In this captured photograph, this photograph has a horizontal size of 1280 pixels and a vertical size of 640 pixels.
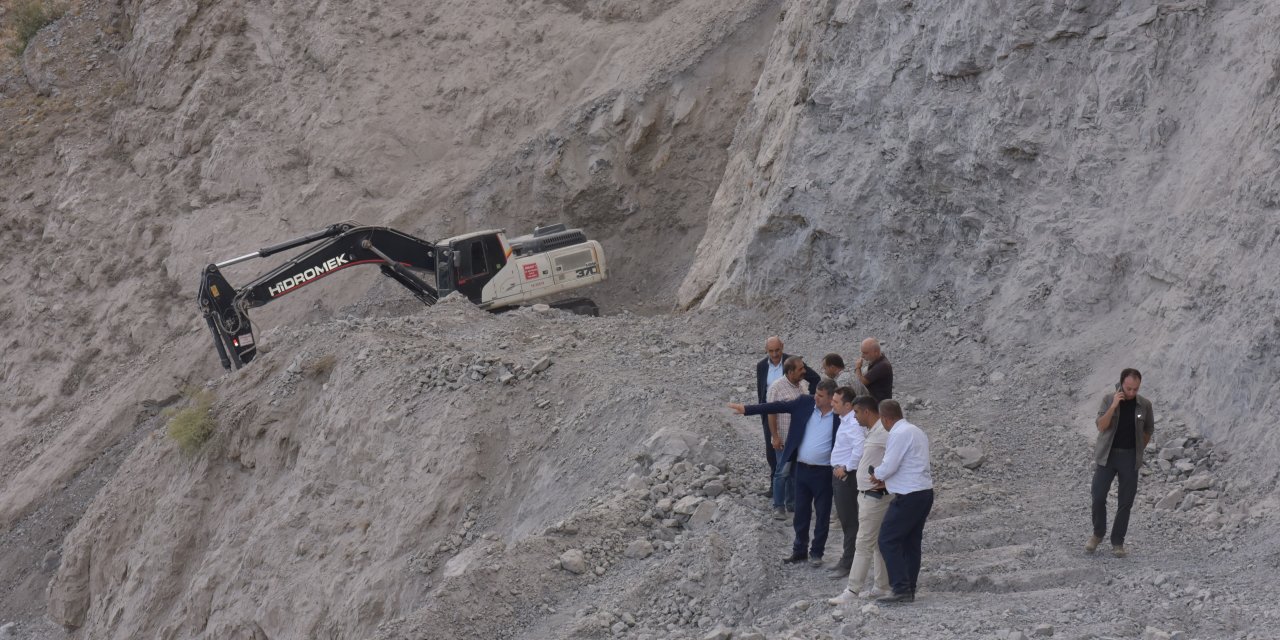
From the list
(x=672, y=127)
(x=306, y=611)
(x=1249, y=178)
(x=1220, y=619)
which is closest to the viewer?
(x=1220, y=619)

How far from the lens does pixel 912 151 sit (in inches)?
539

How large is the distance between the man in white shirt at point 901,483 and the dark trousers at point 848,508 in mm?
495

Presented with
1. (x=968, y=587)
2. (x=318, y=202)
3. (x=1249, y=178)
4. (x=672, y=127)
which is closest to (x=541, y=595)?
(x=968, y=587)

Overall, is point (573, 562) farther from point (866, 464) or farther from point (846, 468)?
point (866, 464)

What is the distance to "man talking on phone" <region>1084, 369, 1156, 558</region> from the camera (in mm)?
7398

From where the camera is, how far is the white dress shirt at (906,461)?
21.4ft

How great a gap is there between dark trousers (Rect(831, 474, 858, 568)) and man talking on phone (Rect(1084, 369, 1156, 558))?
1662mm

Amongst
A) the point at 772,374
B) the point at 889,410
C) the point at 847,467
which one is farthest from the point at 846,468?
the point at 772,374

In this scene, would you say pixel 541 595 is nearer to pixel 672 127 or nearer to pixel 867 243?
pixel 867 243

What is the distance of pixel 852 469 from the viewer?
280 inches

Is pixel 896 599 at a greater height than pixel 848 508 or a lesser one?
lesser

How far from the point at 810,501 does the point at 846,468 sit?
2.08ft

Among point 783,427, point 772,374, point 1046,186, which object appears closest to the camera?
point 783,427

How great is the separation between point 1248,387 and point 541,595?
18.7ft
